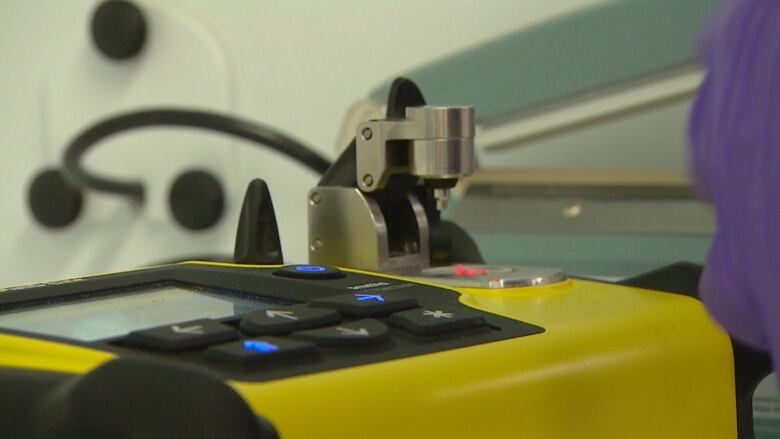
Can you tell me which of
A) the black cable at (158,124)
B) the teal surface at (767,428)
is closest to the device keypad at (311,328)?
the teal surface at (767,428)

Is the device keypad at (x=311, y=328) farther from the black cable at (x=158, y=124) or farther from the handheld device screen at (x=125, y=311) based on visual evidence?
the black cable at (x=158, y=124)

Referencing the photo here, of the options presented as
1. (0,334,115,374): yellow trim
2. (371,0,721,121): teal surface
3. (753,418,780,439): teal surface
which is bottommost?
(753,418,780,439): teal surface

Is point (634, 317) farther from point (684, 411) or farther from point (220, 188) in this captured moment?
point (220, 188)

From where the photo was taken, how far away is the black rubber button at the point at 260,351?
0.97 feet

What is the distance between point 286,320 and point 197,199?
31.1 inches

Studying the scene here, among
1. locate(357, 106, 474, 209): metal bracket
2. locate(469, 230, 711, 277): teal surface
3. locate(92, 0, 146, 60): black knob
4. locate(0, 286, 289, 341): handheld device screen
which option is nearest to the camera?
locate(0, 286, 289, 341): handheld device screen

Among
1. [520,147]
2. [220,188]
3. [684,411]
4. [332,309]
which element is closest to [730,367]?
[684,411]

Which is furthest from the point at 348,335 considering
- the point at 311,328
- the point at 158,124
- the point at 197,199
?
the point at 197,199

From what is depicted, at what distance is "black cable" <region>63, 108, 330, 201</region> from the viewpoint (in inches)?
34.3

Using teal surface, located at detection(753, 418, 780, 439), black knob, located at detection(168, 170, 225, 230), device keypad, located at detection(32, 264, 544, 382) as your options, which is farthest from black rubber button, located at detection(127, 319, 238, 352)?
black knob, located at detection(168, 170, 225, 230)

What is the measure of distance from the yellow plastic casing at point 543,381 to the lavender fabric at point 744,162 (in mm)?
79

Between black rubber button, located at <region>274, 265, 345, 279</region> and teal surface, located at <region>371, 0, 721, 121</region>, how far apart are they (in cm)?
37

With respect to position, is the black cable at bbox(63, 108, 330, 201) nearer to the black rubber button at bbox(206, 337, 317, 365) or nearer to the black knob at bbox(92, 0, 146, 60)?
the black knob at bbox(92, 0, 146, 60)

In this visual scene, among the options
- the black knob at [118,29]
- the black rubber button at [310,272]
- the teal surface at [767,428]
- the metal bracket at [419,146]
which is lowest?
the teal surface at [767,428]
